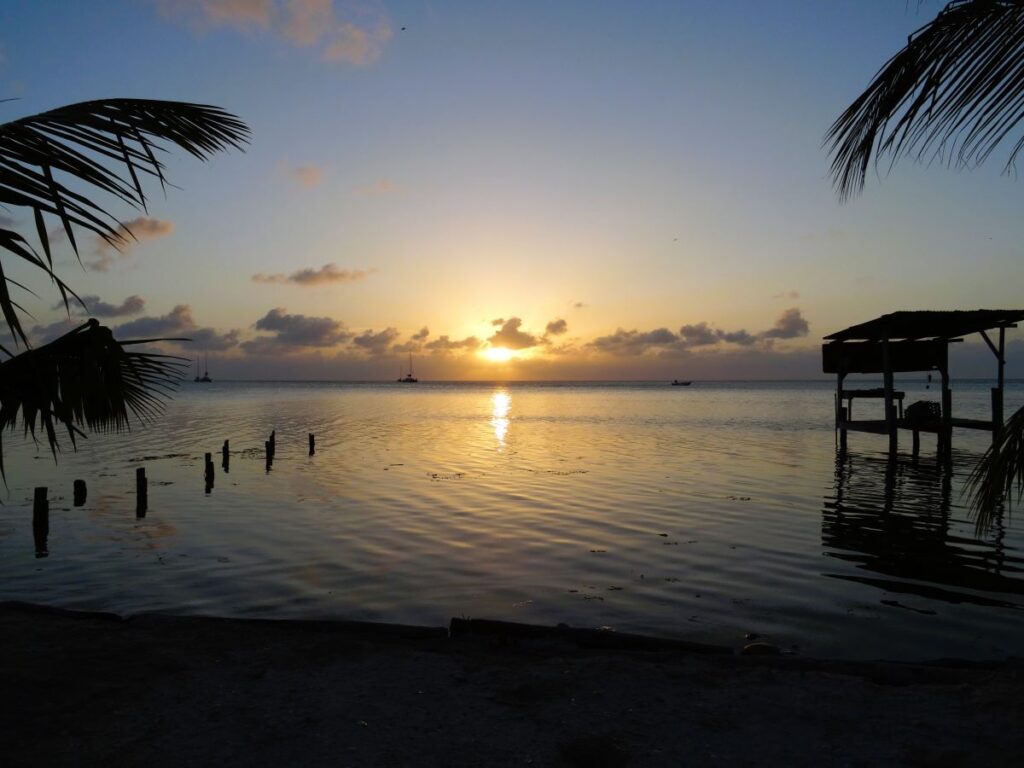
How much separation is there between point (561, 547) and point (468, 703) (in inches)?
334

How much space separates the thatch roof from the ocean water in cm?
517

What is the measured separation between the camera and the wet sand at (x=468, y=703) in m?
5.26

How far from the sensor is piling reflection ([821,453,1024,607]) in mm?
11594

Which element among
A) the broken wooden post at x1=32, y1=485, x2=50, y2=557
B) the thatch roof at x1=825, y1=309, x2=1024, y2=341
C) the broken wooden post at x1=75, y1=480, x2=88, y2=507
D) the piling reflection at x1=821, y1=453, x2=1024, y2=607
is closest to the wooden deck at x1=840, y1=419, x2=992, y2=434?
the thatch roof at x1=825, y1=309, x2=1024, y2=341

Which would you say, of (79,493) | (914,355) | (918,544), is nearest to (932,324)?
(914,355)

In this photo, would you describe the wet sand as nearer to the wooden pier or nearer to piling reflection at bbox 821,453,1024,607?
piling reflection at bbox 821,453,1024,607

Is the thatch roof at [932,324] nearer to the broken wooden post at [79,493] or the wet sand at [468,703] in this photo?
the wet sand at [468,703]

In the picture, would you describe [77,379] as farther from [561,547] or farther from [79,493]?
[79,493]

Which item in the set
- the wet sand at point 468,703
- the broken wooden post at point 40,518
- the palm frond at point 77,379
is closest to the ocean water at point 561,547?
the broken wooden post at point 40,518

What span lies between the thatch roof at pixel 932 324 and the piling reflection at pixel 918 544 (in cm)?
541

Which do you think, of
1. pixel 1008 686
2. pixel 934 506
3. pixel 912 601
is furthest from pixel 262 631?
pixel 934 506

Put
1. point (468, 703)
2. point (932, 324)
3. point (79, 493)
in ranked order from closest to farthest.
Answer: point (468, 703), point (79, 493), point (932, 324)

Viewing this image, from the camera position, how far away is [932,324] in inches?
973

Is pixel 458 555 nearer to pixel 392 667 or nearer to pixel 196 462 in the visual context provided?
pixel 392 667
